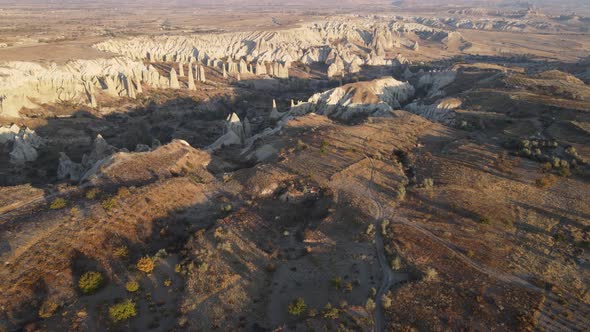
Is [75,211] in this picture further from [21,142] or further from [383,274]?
[21,142]

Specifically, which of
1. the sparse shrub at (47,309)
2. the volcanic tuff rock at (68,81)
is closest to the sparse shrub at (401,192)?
the sparse shrub at (47,309)

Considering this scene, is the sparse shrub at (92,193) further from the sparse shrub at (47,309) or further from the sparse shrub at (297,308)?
the sparse shrub at (297,308)

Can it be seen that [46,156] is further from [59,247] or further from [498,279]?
[498,279]

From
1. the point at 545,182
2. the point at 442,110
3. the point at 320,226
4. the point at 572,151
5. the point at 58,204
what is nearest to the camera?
the point at 320,226

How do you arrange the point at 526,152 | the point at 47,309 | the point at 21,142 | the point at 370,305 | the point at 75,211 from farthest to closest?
the point at 21,142, the point at 526,152, the point at 75,211, the point at 47,309, the point at 370,305

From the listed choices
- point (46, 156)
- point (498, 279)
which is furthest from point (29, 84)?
point (498, 279)

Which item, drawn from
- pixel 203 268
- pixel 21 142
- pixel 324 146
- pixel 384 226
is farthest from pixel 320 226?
pixel 21 142

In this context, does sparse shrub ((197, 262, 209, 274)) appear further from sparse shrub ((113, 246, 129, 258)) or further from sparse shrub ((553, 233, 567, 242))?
sparse shrub ((553, 233, 567, 242))
